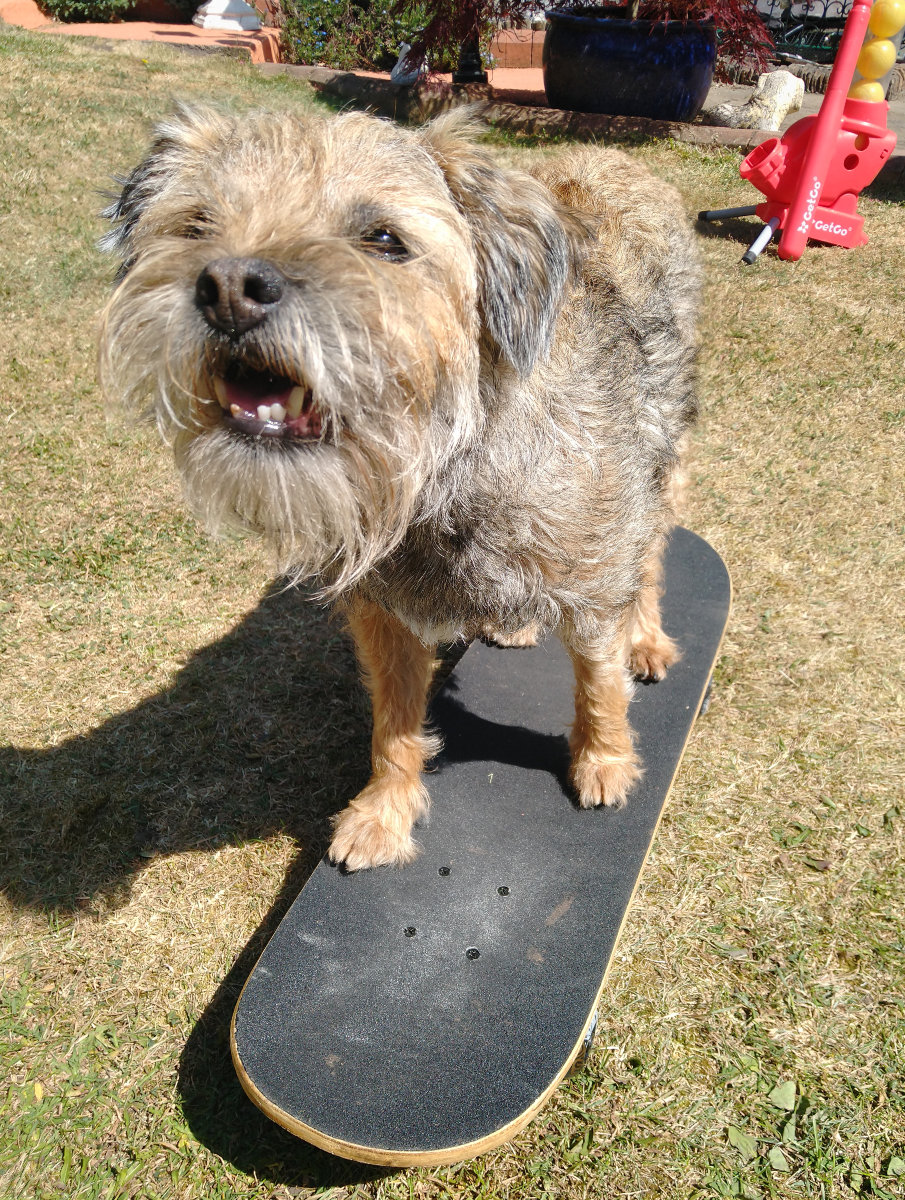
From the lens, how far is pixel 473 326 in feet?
5.97

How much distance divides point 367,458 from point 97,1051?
180cm

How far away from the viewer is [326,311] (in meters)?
1.52

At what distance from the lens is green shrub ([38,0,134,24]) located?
1196 cm

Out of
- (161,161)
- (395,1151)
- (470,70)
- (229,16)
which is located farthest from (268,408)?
(229,16)

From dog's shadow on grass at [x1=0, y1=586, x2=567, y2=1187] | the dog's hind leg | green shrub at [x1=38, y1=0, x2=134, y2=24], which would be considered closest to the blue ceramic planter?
green shrub at [x1=38, y1=0, x2=134, y2=24]

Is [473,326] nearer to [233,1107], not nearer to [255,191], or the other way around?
[255,191]

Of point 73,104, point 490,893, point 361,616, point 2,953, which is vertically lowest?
point 2,953

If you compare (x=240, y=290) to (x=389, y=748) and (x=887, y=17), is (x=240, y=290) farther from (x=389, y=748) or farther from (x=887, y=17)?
(x=887, y=17)

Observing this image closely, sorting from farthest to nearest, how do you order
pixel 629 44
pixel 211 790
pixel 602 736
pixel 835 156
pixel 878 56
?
1. pixel 629 44
2. pixel 835 156
3. pixel 878 56
4. pixel 211 790
5. pixel 602 736

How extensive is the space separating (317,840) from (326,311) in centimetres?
196


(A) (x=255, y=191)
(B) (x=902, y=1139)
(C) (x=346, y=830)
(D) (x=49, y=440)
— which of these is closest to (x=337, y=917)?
(C) (x=346, y=830)

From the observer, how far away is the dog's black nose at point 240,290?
1.48m

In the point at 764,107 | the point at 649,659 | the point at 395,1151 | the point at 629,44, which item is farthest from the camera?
the point at 764,107

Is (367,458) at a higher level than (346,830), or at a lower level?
higher
